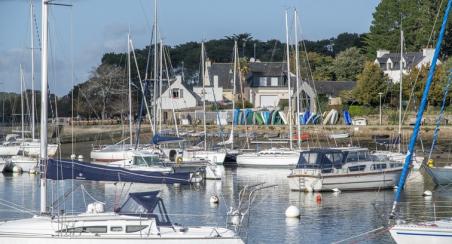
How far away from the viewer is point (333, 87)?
385 feet

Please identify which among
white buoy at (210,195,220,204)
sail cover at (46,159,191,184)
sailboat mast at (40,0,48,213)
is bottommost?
white buoy at (210,195,220,204)

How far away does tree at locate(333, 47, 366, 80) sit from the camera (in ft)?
423

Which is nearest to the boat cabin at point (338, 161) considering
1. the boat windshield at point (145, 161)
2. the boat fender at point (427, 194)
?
the boat fender at point (427, 194)

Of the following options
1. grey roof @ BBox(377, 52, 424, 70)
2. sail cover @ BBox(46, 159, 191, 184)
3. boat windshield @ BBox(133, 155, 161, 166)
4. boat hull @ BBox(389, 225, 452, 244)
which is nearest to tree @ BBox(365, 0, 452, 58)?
grey roof @ BBox(377, 52, 424, 70)

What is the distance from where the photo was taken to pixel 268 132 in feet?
327

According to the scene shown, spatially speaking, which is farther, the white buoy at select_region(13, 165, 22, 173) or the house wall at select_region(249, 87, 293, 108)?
the house wall at select_region(249, 87, 293, 108)

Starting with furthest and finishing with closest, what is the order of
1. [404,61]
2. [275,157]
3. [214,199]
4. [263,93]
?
[263,93], [404,61], [275,157], [214,199]

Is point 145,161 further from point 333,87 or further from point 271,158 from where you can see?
point 333,87

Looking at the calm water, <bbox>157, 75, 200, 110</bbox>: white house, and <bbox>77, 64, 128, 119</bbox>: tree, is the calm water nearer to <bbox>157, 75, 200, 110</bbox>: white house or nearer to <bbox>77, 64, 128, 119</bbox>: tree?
<bbox>157, 75, 200, 110</bbox>: white house

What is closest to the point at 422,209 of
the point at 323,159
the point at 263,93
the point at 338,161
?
the point at 338,161

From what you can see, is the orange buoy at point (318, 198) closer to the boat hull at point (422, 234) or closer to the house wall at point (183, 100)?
the boat hull at point (422, 234)

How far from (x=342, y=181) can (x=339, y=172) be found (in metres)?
0.55

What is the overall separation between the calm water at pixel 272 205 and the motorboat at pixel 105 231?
2.77 metres

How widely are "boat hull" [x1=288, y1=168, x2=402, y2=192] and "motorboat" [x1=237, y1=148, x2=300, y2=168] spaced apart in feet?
Result: 52.8
